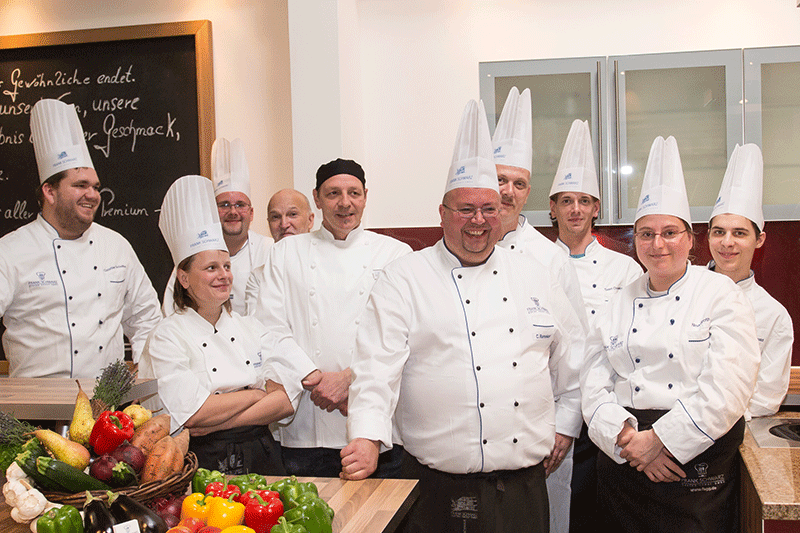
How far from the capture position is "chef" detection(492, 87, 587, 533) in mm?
2244

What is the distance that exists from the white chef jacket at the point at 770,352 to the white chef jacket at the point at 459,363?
829mm

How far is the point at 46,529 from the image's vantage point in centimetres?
114

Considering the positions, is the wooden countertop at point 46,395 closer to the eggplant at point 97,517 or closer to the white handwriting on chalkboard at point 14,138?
the eggplant at point 97,517

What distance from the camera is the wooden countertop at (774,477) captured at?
→ 4.88 ft

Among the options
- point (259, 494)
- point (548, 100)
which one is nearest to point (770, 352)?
point (548, 100)

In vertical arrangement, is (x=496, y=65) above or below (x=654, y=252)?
above

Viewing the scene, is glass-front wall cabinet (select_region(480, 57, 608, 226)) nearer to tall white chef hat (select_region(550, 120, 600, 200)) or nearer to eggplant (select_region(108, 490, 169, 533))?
tall white chef hat (select_region(550, 120, 600, 200))

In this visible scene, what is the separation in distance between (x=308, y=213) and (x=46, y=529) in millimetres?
1875

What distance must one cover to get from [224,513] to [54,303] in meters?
1.63

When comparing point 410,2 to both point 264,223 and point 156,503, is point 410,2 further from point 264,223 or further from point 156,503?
point 156,503

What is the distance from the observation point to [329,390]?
2145 millimetres

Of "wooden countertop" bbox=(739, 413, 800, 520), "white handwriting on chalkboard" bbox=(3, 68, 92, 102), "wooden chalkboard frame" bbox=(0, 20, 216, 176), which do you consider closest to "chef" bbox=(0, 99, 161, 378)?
"wooden chalkboard frame" bbox=(0, 20, 216, 176)

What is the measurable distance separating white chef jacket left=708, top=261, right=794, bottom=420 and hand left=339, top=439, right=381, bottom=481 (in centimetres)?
129

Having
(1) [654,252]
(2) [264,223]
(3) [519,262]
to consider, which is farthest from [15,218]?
(1) [654,252]
